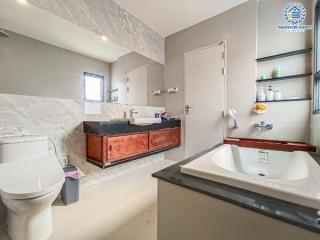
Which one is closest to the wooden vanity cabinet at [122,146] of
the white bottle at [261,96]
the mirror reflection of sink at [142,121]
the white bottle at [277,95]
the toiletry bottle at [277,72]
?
the mirror reflection of sink at [142,121]

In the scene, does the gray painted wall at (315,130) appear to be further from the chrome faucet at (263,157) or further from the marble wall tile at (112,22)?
the marble wall tile at (112,22)

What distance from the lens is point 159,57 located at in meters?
3.03

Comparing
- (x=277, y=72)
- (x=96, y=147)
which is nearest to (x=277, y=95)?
(x=277, y=72)

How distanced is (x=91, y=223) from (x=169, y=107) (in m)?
2.17

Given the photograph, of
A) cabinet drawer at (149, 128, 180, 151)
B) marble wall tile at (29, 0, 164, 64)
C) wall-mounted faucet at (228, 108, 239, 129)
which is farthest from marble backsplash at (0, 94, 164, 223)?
wall-mounted faucet at (228, 108, 239, 129)

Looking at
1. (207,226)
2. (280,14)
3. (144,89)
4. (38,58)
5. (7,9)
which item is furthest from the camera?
(144,89)

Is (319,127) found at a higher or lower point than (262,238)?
higher

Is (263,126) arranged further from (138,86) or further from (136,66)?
(136,66)

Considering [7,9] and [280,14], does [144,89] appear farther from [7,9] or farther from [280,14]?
[280,14]

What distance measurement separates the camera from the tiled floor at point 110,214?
1.28 meters

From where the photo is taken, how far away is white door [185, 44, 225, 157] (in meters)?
2.42

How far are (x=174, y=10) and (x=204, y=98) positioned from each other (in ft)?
4.62

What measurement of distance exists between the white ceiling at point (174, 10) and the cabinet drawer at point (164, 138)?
1.82 m

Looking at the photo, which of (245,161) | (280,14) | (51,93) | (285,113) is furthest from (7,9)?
(285,113)
